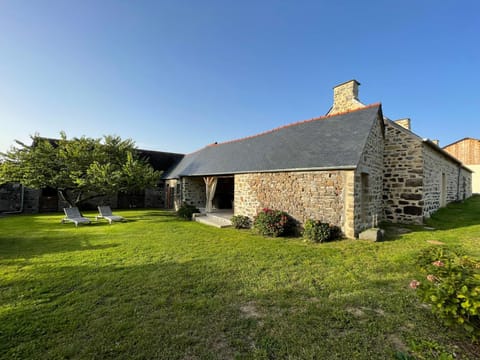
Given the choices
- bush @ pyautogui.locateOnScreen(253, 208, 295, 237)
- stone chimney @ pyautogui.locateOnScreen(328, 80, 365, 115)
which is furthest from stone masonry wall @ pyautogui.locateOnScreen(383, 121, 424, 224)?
bush @ pyautogui.locateOnScreen(253, 208, 295, 237)

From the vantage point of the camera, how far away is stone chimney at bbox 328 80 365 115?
37.2ft

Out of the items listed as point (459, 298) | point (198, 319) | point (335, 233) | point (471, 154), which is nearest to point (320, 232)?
point (335, 233)

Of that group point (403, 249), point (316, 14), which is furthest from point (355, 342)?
point (316, 14)

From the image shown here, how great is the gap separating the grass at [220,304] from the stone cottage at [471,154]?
22.5 m

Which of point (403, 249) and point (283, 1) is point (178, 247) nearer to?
point (403, 249)

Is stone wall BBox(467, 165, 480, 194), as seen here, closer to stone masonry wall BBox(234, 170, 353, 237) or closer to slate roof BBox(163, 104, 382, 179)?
slate roof BBox(163, 104, 382, 179)

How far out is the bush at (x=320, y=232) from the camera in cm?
631

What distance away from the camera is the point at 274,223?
741 centimetres

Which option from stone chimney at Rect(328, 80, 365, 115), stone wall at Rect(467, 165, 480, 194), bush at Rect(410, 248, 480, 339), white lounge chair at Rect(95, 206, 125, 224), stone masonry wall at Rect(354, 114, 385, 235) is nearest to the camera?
bush at Rect(410, 248, 480, 339)

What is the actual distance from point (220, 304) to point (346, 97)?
12547 millimetres

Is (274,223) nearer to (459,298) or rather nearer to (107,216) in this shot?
(459,298)

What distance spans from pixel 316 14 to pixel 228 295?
1065 cm

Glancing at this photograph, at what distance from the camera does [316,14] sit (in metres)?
8.48

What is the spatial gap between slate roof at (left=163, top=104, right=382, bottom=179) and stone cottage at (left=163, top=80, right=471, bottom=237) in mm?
28
